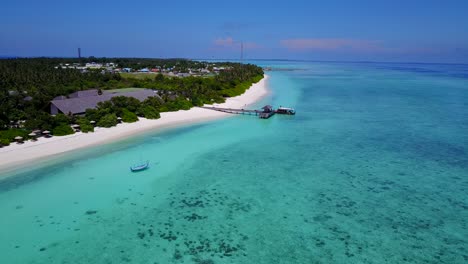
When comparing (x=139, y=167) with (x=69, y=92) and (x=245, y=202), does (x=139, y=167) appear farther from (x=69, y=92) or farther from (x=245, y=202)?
(x=69, y=92)

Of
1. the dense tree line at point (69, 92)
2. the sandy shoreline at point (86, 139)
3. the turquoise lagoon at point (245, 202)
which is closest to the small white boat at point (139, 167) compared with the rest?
the turquoise lagoon at point (245, 202)

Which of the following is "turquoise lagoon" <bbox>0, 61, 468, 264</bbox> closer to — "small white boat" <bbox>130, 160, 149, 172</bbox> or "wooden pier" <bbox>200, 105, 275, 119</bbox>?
"small white boat" <bbox>130, 160, 149, 172</bbox>

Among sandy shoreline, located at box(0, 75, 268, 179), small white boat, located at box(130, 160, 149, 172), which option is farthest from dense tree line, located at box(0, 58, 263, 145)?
small white boat, located at box(130, 160, 149, 172)

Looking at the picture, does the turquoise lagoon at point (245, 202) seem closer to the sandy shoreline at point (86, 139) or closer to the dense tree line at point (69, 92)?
the sandy shoreline at point (86, 139)

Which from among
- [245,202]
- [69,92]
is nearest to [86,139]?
[245,202]

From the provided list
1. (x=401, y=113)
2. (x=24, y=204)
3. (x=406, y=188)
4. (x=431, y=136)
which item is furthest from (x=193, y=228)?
(x=401, y=113)

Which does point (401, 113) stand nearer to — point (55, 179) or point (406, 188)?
point (406, 188)
